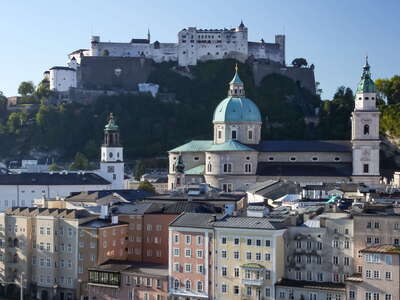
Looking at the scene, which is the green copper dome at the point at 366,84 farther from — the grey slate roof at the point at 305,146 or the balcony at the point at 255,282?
the balcony at the point at 255,282

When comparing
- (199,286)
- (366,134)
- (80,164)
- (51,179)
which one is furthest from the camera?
(80,164)

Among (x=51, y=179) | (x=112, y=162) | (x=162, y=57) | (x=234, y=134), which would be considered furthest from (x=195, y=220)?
(x=162, y=57)

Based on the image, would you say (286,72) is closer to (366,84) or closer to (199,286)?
(366,84)

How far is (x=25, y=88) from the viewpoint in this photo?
456 ft

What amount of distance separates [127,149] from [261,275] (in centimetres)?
7888

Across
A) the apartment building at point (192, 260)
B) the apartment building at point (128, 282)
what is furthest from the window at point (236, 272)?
the apartment building at point (128, 282)

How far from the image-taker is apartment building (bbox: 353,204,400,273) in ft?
147

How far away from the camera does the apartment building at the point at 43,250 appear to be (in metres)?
54.6

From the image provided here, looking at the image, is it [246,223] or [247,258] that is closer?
[247,258]

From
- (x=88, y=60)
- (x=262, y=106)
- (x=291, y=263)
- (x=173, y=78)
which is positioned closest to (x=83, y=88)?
(x=88, y=60)

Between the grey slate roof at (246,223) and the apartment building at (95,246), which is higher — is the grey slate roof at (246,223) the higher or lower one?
the higher one

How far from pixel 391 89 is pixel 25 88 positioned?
208 feet

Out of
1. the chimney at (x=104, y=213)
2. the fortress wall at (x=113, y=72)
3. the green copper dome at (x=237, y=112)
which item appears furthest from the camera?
the fortress wall at (x=113, y=72)

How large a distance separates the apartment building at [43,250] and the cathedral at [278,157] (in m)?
28.3
